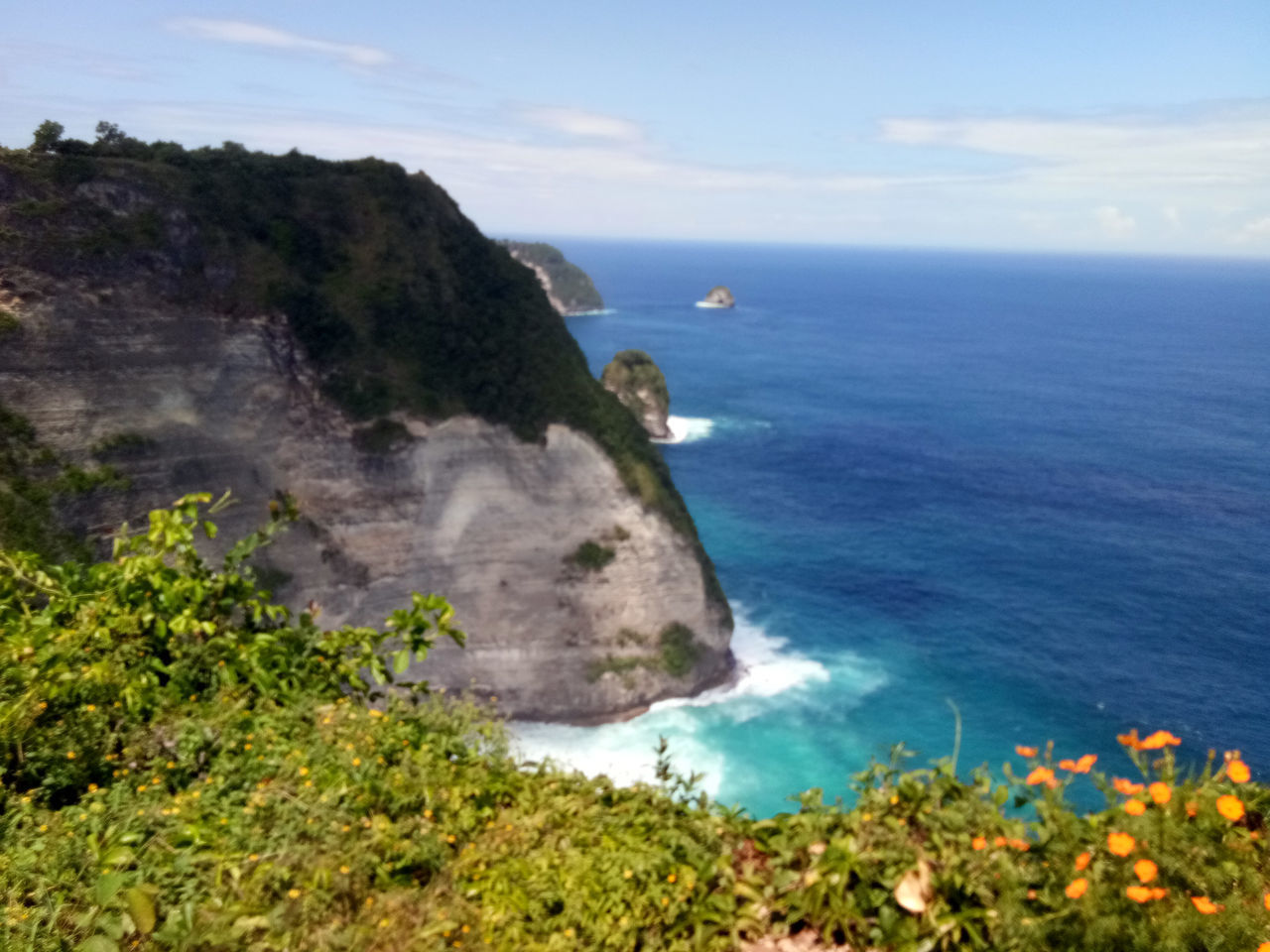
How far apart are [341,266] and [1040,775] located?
48218 mm

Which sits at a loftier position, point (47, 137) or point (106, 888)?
point (47, 137)

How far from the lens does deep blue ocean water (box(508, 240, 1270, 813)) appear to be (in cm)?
4212

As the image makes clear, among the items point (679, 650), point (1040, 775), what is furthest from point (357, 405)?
point (1040, 775)

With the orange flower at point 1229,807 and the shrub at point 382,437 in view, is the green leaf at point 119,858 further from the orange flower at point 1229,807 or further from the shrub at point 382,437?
the shrub at point 382,437

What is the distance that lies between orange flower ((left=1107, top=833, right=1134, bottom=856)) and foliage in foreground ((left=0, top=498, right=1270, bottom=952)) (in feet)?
0.36

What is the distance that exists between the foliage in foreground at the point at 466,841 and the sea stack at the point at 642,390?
86.4 meters

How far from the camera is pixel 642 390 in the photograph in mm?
94812

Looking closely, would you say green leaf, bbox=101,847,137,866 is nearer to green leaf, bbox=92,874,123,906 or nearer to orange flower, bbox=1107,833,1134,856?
green leaf, bbox=92,874,123,906

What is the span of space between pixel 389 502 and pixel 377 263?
16100 millimetres

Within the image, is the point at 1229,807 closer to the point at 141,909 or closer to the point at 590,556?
the point at 141,909

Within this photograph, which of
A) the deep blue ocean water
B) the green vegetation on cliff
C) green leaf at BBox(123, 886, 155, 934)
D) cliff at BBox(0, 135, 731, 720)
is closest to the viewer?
green leaf at BBox(123, 886, 155, 934)

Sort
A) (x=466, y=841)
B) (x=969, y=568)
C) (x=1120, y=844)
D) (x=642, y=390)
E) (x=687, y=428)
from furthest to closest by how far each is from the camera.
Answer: (x=687, y=428) → (x=642, y=390) → (x=969, y=568) → (x=466, y=841) → (x=1120, y=844)

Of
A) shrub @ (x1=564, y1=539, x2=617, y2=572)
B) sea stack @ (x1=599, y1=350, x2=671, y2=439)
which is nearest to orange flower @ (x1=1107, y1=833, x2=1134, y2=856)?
shrub @ (x1=564, y1=539, x2=617, y2=572)

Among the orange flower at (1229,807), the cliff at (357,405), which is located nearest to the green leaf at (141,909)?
the orange flower at (1229,807)
